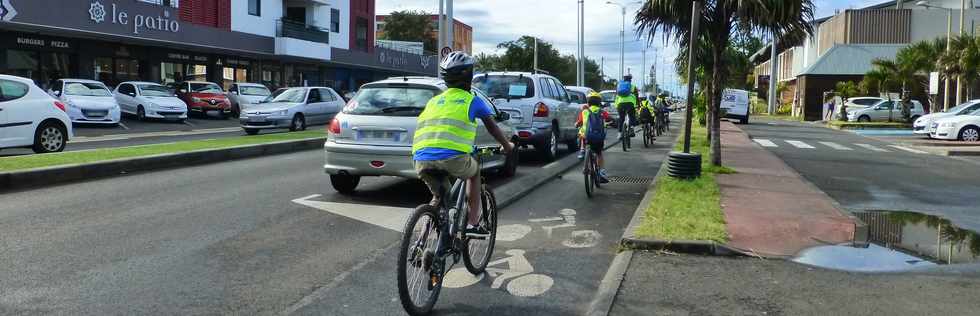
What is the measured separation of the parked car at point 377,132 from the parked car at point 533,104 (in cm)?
372

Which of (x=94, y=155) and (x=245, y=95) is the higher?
(x=245, y=95)

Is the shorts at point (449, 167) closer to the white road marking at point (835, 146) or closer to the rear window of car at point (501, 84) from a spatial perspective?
the rear window of car at point (501, 84)

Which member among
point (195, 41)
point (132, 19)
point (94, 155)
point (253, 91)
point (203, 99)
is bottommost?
point (94, 155)

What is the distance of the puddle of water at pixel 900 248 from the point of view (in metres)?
6.20

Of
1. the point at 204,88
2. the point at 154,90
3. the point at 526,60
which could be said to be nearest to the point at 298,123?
the point at 154,90

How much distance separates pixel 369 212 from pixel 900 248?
5053mm

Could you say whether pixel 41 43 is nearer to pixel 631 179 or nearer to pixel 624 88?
pixel 624 88

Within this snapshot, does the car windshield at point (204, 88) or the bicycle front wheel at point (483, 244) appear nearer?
the bicycle front wheel at point (483, 244)

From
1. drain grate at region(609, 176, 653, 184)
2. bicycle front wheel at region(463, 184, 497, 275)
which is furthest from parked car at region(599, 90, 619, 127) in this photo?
bicycle front wheel at region(463, 184, 497, 275)

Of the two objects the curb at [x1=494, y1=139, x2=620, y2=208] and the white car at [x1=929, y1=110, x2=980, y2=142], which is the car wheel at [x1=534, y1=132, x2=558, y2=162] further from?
the white car at [x1=929, y1=110, x2=980, y2=142]

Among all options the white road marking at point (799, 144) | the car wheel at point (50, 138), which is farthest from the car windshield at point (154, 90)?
the white road marking at point (799, 144)

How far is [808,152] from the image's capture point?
1938 centimetres

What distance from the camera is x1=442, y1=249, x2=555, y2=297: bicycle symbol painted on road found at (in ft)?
17.7

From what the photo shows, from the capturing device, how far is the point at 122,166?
11.3 m
